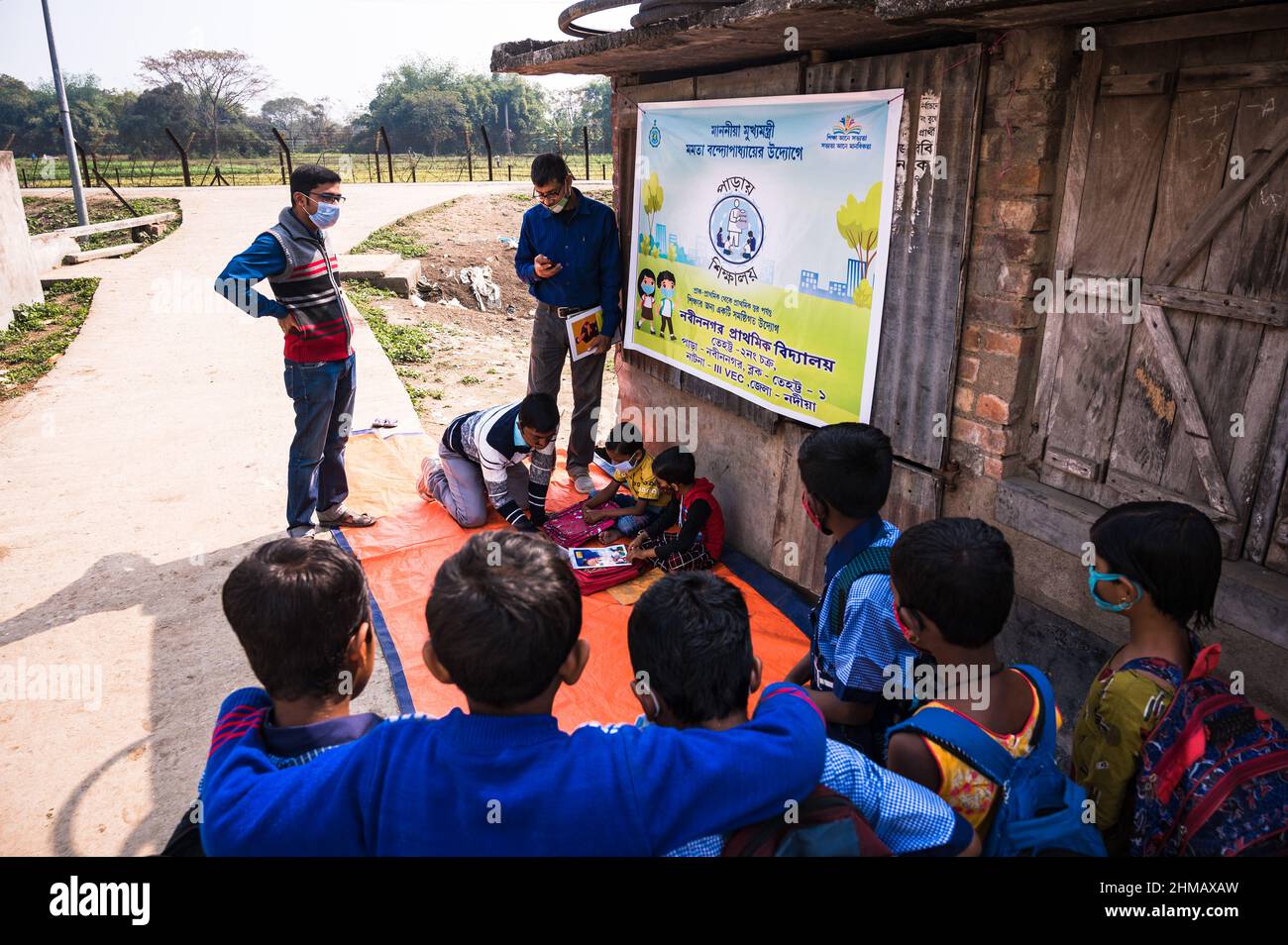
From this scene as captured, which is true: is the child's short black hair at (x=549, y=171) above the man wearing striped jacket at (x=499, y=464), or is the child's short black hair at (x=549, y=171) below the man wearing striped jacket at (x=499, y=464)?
above

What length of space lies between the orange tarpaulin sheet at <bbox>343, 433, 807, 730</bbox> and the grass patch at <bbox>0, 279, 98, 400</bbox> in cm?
426

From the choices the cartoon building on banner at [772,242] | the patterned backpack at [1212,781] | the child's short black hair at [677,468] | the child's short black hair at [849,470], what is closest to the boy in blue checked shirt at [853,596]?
the child's short black hair at [849,470]

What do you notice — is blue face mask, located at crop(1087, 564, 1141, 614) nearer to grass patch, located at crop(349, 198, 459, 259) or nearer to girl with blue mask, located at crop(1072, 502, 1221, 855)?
girl with blue mask, located at crop(1072, 502, 1221, 855)

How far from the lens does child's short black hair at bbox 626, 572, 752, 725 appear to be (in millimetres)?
1695

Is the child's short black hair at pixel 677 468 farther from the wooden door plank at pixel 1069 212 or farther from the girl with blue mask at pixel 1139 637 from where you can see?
the girl with blue mask at pixel 1139 637

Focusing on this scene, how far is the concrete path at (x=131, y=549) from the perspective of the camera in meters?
3.29

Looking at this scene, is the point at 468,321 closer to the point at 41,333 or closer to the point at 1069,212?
the point at 41,333

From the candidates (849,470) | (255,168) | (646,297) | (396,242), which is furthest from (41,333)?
(255,168)

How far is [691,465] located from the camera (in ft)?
16.1

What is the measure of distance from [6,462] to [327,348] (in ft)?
10.8

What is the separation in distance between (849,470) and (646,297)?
3.17 metres

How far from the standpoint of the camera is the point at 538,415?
→ 4781 mm

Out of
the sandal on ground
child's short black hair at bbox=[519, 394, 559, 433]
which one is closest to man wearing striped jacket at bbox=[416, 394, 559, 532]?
child's short black hair at bbox=[519, 394, 559, 433]

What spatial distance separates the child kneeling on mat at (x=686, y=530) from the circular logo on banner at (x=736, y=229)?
115 centimetres
